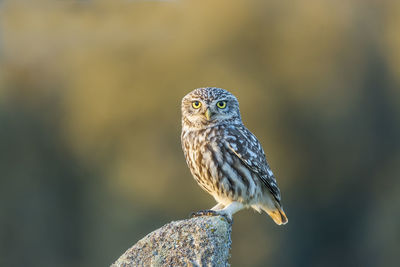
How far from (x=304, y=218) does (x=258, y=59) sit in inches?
158

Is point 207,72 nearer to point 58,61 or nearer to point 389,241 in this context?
point 58,61

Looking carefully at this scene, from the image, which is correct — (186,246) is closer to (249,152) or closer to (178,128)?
(249,152)

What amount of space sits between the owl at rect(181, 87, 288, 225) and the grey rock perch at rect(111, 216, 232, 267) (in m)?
0.92

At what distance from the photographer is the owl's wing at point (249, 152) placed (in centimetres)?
511

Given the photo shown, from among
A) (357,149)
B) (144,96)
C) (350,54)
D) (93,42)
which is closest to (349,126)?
(357,149)

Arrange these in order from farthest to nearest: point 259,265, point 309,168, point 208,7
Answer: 1. point 208,7
2. point 309,168
3. point 259,265

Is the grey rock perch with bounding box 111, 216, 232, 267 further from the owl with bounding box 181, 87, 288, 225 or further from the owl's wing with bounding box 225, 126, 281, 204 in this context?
the owl's wing with bounding box 225, 126, 281, 204

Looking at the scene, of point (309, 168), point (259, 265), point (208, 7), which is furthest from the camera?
point (208, 7)

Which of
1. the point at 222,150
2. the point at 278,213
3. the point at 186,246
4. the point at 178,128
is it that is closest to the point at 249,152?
the point at 222,150

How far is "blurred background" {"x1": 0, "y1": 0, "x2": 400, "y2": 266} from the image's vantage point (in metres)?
16.0

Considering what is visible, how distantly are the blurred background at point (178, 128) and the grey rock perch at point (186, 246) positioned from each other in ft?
37.3

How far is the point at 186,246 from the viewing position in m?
3.93

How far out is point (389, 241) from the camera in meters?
16.8

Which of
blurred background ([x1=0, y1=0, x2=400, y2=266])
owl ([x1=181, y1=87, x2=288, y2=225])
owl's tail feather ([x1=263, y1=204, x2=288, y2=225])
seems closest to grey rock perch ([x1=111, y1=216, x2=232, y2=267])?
owl ([x1=181, y1=87, x2=288, y2=225])
